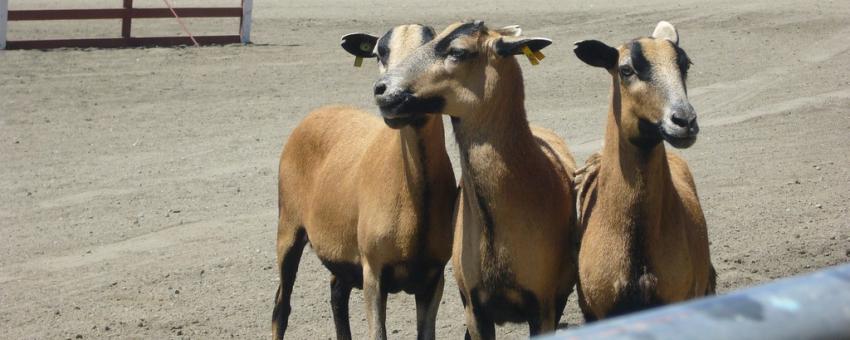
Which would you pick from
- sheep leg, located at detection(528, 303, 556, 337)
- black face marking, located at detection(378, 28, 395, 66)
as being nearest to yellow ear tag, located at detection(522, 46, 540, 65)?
black face marking, located at detection(378, 28, 395, 66)

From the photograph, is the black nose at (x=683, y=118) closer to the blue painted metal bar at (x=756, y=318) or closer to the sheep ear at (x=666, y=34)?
the sheep ear at (x=666, y=34)

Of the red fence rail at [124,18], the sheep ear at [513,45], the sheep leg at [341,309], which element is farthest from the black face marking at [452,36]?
the red fence rail at [124,18]

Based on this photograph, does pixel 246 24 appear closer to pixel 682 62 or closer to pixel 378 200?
pixel 378 200

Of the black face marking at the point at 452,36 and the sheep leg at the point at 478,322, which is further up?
the black face marking at the point at 452,36

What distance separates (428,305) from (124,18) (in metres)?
15.9

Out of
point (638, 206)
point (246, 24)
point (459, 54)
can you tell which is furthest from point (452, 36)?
point (246, 24)

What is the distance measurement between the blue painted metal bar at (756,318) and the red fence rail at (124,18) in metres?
20.6

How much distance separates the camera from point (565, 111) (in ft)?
55.8

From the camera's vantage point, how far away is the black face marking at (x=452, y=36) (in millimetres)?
6273

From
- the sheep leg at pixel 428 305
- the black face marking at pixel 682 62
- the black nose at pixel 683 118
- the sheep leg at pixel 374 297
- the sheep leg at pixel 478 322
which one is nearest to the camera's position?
the black nose at pixel 683 118

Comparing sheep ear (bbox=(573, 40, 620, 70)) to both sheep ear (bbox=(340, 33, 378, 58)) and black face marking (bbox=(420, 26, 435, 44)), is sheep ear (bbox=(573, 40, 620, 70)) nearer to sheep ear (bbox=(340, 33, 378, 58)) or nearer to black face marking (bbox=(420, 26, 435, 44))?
black face marking (bbox=(420, 26, 435, 44))

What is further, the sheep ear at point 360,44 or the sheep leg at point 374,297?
the sheep ear at point 360,44

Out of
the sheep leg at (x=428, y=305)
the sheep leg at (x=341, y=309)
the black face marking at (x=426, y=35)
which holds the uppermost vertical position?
the black face marking at (x=426, y=35)

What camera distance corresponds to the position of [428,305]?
285 inches
